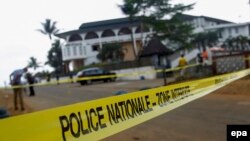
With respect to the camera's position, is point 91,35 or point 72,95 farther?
point 91,35

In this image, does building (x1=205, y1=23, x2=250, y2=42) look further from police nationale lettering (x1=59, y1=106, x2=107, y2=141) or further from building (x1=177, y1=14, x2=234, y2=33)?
police nationale lettering (x1=59, y1=106, x2=107, y2=141)

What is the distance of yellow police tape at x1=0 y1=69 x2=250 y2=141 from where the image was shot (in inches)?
132

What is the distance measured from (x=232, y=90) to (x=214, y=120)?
758cm

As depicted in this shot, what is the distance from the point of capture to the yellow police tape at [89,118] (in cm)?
336

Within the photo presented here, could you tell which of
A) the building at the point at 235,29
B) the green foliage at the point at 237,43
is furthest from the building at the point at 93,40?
the building at the point at 235,29

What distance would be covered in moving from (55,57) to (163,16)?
1593 inches

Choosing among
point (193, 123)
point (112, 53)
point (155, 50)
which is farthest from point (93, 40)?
point (193, 123)

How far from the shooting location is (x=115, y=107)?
188 inches

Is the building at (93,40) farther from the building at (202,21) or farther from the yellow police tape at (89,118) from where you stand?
the yellow police tape at (89,118)

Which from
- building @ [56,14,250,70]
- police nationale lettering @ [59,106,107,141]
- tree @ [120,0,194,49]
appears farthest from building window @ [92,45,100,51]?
police nationale lettering @ [59,106,107,141]

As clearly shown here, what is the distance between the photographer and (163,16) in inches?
1948

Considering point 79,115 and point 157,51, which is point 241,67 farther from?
point 79,115

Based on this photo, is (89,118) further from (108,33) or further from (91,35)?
(91,35)

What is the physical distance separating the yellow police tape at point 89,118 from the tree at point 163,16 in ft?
138
